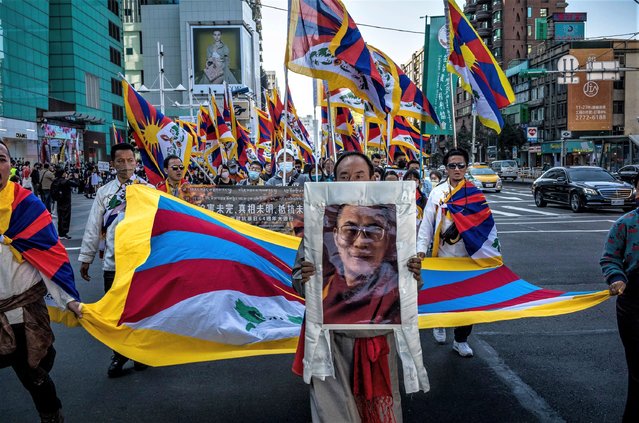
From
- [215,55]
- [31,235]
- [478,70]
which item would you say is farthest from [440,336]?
[215,55]

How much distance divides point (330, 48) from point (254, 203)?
8.79 feet

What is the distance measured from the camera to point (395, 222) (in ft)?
10.0

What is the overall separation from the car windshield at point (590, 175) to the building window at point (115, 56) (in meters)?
61.2

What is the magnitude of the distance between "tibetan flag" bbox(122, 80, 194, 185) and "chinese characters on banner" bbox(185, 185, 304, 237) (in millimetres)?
747

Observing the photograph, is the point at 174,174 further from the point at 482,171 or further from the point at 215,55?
the point at 215,55

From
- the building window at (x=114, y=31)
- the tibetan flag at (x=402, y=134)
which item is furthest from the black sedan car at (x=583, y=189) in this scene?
the building window at (x=114, y=31)

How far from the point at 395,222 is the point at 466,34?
5.40 m

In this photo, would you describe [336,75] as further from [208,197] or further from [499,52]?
[499,52]

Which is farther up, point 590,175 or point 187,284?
point 590,175

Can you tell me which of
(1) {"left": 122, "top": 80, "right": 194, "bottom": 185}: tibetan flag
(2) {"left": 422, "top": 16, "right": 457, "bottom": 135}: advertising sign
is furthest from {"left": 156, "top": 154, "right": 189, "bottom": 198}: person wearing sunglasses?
(2) {"left": 422, "top": 16, "right": 457, "bottom": 135}: advertising sign

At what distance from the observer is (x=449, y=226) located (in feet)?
18.1

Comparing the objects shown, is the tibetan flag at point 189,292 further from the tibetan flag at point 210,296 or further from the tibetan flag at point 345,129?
the tibetan flag at point 345,129

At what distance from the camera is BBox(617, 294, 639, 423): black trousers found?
3469mm

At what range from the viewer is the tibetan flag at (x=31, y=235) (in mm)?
3596
